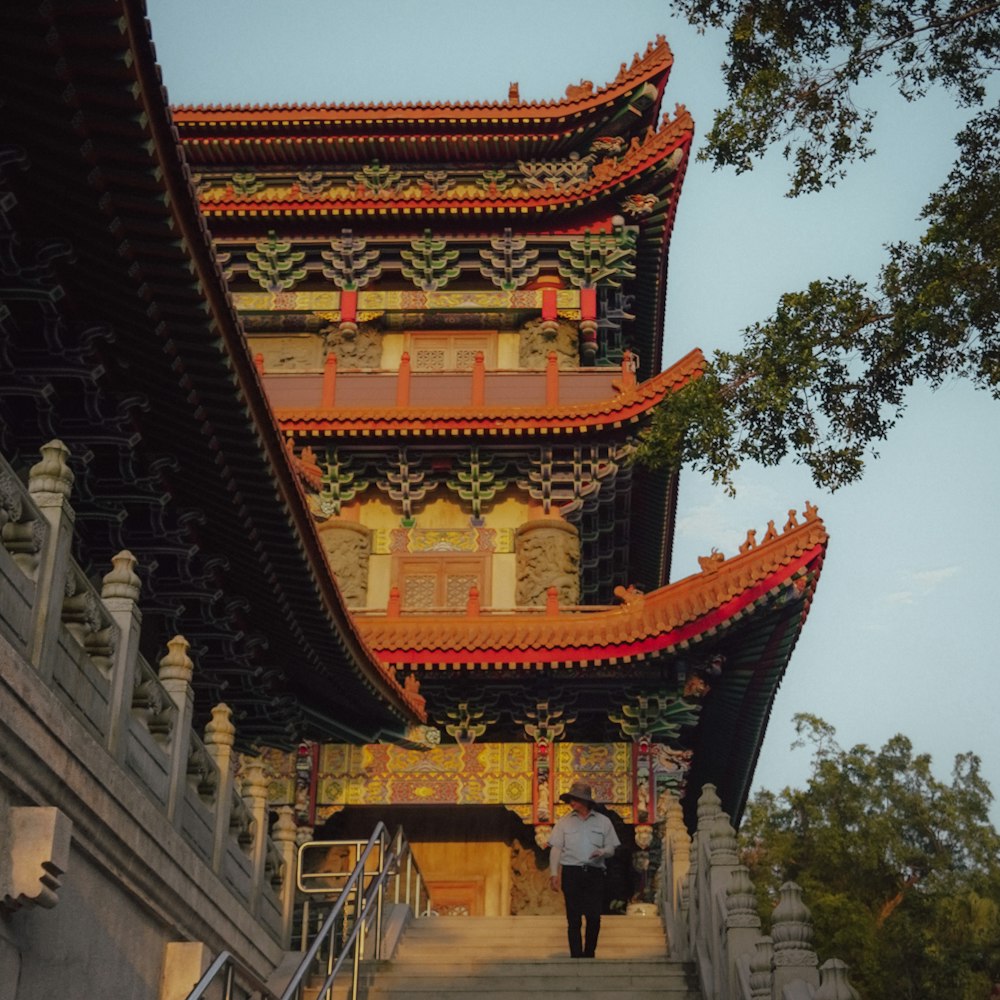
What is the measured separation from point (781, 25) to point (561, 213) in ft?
42.2

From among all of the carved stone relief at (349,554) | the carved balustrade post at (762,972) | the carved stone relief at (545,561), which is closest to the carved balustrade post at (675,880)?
the carved balustrade post at (762,972)

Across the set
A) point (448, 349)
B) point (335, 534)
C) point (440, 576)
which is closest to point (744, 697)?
point (440, 576)

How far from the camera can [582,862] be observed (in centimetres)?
1307

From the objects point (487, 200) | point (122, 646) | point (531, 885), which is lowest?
point (122, 646)

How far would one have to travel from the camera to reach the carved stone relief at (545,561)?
2202 centimetres

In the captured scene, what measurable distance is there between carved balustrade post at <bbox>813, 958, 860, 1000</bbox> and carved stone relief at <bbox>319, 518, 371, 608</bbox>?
49.9 feet

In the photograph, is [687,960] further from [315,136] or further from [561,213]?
[315,136]

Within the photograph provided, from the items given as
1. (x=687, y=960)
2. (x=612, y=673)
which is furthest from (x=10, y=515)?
(x=612, y=673)

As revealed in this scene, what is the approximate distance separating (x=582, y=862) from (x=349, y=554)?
975cm

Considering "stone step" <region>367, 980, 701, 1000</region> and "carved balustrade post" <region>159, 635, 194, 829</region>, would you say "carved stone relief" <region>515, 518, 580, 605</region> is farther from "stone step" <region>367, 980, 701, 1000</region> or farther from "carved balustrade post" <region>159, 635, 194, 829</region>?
"carved balustrade post" <region>159, 635, 194, 829</region>

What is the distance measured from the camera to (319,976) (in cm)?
1290

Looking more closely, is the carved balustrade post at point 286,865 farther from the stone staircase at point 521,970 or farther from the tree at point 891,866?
the tree at point 891,866

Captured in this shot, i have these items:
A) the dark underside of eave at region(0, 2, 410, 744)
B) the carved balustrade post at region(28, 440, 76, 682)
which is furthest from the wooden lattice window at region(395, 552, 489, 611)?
the carved balustrade post at region(28, 440, 76, 682)

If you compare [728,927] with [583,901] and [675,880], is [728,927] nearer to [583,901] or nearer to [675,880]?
[583,901]
